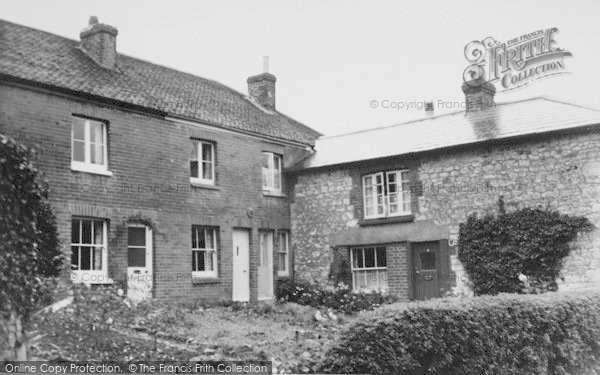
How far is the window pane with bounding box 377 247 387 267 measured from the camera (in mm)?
21266

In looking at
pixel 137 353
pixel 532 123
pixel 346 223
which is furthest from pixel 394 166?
pixel 137 353

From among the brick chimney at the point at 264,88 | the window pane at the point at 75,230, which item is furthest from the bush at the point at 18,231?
the brick chimney at the point at 264,88

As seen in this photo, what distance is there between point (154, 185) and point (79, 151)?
2400mm

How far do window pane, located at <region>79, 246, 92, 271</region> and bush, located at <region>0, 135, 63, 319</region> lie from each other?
33.3 ft

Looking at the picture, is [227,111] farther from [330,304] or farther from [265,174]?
[330,304]

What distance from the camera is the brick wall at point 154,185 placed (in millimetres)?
16000

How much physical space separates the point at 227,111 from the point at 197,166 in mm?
2939

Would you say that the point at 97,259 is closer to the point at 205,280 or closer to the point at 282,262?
the point at 205,280

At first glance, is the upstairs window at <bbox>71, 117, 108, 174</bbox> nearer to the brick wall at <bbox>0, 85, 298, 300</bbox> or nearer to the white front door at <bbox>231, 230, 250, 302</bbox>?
the brick wall at <bbox>0, 85, 298, 300</bbox>

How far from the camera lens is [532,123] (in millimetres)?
18906

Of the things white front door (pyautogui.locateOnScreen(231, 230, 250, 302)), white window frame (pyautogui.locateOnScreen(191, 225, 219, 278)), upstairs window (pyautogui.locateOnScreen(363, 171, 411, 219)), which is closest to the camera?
white window frame (pyautogui.locateOnScreen(191, 225, 219, 278))

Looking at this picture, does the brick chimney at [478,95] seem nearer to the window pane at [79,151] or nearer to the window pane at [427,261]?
the window pane at [427,261]

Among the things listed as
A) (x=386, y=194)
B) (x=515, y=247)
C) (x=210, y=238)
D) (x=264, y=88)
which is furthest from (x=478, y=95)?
(x=210, y=238)

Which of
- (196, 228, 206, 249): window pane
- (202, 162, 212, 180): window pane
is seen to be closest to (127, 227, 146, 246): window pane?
(196, 228, 206, 249): window pane
